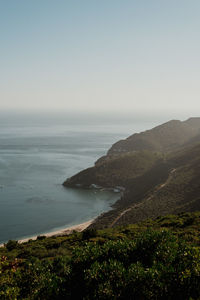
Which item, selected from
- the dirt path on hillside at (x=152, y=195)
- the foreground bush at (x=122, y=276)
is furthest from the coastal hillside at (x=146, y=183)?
the foreground bush at (x=122, y=276)

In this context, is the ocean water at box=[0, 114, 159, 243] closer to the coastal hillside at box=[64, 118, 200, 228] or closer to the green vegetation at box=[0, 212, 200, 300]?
the coastal hillside at box=[64, 118, 200, 228]

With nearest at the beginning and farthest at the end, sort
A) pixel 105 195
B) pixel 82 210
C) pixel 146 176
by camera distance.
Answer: pixel 82 210, pixel 105 195, pixel 146 176

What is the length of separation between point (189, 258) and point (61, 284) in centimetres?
497

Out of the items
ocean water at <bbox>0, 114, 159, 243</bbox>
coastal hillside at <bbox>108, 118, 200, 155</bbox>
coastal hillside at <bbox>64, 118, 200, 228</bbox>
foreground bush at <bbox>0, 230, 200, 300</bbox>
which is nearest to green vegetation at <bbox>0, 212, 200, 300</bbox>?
foreground bush at <bbox>0, 230, 200, 300</bbox>

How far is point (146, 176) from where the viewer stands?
268 feet

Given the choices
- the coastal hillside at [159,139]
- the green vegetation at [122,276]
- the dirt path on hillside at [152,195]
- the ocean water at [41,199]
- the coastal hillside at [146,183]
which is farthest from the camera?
the coastal hillside at [159,139]

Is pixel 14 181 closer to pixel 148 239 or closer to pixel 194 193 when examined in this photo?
pixel 194 193

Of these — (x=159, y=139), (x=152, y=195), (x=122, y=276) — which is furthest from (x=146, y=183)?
(x=159, y=139)

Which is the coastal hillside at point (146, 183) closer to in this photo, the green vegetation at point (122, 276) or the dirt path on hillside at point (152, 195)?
the dirt path on hillside at point (152, 195)

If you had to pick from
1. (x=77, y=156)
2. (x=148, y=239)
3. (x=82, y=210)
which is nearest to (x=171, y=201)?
(x=82, y=210)

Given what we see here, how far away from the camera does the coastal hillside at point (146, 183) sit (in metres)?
50.7

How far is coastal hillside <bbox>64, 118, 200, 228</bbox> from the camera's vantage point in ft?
166

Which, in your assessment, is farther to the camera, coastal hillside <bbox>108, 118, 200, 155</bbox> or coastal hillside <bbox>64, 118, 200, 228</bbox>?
coastal hillside <bbox>108, 118, 200, 155</bbox>

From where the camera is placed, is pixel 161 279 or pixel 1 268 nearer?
pixel 161 279
